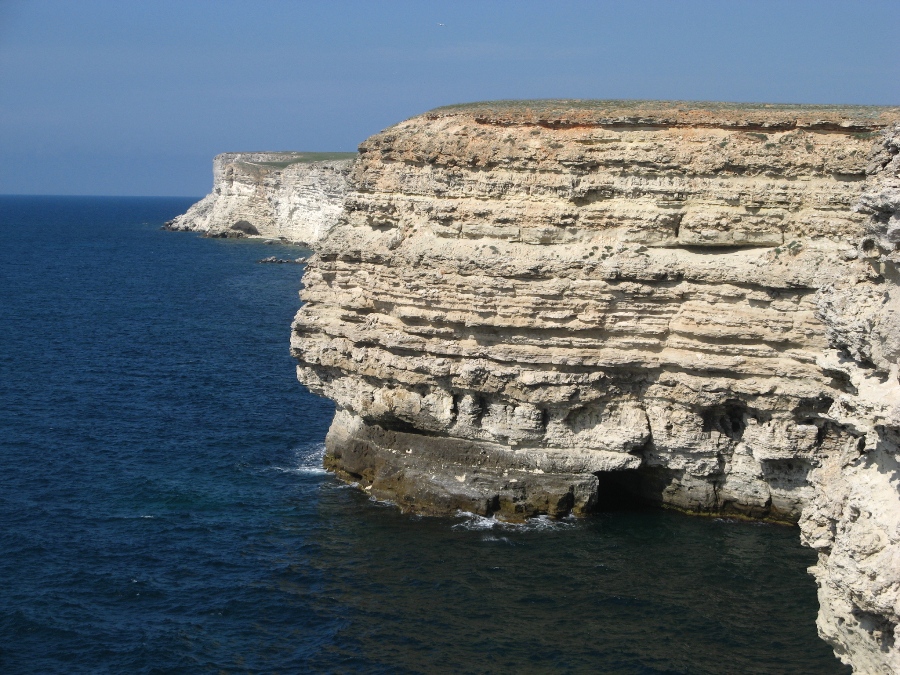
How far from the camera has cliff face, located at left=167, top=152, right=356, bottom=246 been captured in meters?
108

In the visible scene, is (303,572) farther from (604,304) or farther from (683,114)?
(683,114)

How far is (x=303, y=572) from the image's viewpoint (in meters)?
24.4

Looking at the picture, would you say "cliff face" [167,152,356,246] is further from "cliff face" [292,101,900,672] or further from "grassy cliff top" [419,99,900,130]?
"grassy cliff top" [419,99,900,130]

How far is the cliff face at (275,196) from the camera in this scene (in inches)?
4250

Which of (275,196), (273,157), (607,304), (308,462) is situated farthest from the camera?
(273,157)

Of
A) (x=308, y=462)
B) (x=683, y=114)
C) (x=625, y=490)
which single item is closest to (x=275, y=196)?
(x=308, y=462)

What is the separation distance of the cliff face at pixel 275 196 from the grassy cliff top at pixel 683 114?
72985 millimetres

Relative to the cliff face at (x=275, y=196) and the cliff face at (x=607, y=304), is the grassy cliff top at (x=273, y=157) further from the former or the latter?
the cliff face at (x=607, y=304)

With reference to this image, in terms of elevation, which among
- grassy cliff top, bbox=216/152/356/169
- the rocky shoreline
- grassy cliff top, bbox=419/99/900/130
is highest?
grassy cliff top, bbox=216/152/356/169

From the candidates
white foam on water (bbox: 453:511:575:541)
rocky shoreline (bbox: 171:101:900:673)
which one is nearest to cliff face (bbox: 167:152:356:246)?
rocky shoreline (bbox: 171:101:900:673)

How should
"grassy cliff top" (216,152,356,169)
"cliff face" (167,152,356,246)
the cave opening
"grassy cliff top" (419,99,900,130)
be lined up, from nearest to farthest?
"grassy cliff top" (419,99,900,130) → the cave opening → "cliff face" (167,152,356,246) → "grassy cliff top" (216,152,356,169)

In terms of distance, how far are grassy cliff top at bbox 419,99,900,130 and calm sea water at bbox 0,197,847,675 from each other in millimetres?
10831

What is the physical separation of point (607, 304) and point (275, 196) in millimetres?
95898

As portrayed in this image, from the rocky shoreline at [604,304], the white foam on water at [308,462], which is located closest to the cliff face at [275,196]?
the white foam on water at [308,462]
